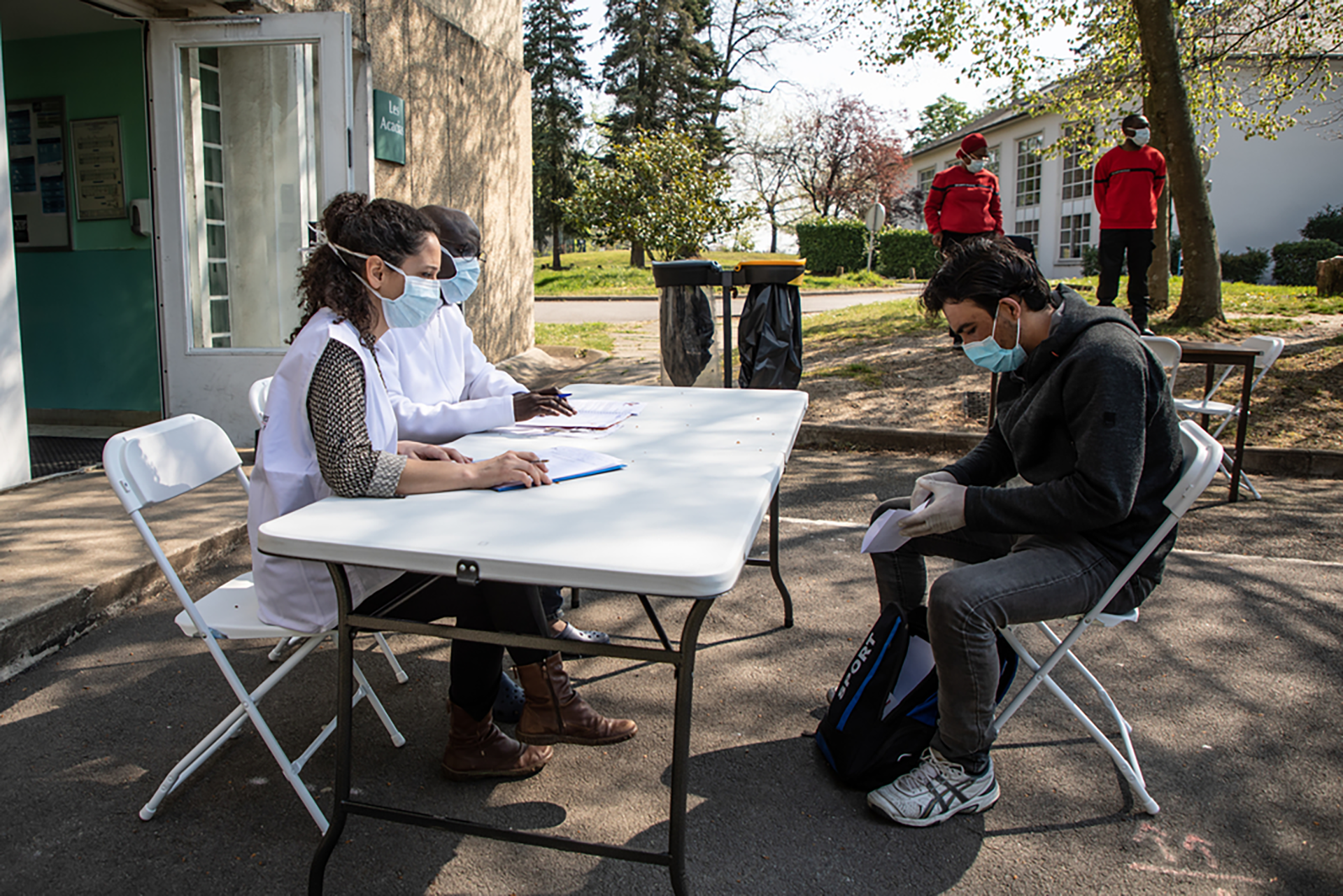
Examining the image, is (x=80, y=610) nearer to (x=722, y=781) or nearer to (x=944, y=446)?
(x=722, y=781)

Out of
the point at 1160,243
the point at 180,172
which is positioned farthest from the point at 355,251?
the point at 1160,243

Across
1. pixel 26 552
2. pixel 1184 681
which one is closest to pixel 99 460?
pixel 26 552

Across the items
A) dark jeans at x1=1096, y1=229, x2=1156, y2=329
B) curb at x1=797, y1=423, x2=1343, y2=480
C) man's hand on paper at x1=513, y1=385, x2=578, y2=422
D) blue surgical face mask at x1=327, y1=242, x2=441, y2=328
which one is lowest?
curb at x1=797, y1=423, x2=1343, y2=480

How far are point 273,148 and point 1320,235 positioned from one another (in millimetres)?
24165

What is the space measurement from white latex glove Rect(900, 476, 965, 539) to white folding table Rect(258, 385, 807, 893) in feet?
1.36

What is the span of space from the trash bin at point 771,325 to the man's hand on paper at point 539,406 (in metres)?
3.56

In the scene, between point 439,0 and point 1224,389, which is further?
point 439,0

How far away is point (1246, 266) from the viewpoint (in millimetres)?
21469

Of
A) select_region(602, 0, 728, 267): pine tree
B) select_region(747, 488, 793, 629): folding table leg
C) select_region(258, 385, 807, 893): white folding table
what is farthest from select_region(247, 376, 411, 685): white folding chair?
select_region(602, 0, 728, 267): pine tree

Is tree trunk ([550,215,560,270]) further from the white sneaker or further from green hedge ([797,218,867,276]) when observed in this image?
the white sneaker

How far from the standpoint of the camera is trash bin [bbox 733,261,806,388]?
643cm

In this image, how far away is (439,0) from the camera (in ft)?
28.4

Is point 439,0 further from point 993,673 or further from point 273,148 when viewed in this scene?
point 993,673

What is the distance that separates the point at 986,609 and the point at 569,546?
3.62 ft
